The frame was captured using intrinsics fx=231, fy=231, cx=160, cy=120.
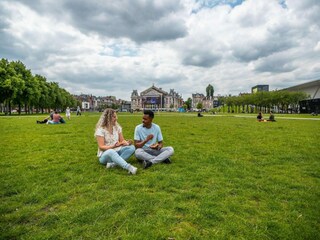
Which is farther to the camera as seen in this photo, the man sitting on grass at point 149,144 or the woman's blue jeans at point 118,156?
the man sitting on grass at point 149,144

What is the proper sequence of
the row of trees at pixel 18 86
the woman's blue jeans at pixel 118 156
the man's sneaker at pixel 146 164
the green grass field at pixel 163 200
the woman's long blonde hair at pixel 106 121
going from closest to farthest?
1. the green grass field at pixel 163 200
2. the woman's blue jeans at pixel 118 156
3. the man's sneaker at pixel 146 164
4. the woman's long blonde hair at pixel 106 121
5. the row of trees at pixel 18 86

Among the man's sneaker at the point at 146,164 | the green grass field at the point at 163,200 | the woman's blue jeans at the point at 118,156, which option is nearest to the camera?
the green grass field at the point at 163,200

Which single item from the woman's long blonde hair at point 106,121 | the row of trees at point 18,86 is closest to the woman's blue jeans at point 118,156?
the woman's long blonde hair at point 106,121

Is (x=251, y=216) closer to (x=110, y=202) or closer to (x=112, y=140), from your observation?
(x=110, y=202)

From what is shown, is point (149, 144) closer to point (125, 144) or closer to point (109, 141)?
point (125, 144)

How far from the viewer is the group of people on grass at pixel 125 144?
21.0 ft

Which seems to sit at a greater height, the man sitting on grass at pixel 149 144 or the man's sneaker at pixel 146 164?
the man sitting on grass at pixel 149 144

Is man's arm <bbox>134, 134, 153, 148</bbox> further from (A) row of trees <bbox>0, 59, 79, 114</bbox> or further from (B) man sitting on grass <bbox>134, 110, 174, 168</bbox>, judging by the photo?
(A) row of trees <bbox>0, 59, 79, 114</bbox>

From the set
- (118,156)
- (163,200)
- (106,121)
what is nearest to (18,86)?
(106,121)

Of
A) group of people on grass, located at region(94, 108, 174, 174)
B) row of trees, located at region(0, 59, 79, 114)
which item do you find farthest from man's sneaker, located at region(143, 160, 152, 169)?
row of trees, located at region(0, 59, 79, 114)

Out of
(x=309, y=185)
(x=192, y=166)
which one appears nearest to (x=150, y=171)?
(x=192, y=166)

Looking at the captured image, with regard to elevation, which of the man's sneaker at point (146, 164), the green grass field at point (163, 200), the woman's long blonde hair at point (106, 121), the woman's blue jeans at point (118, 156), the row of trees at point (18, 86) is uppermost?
the row of trees at point (18, 86)

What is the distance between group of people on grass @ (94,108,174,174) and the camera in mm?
6410

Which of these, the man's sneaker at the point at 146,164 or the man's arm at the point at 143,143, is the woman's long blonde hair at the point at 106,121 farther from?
the man's sneaker at the point at 146,164
